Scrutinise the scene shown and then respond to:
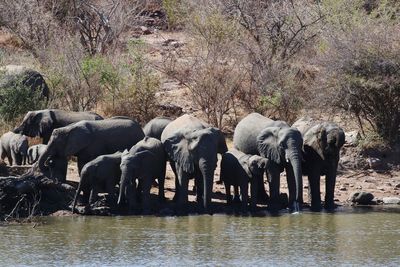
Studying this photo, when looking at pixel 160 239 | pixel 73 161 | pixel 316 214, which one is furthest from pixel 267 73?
pixel 160 239

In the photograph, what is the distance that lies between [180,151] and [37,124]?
12.7 ft

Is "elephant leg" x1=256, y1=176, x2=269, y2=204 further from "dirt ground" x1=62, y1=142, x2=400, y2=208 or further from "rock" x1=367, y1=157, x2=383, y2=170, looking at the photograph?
"rock" x1=367, y1=157, x2=383, y2=170

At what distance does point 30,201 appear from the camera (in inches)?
874

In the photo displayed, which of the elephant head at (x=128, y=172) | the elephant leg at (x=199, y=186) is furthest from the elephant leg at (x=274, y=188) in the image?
the elephant head at (x=128, y=172)

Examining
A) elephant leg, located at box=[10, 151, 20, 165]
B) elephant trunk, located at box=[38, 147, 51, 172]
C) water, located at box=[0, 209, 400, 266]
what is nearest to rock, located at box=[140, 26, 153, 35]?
elephant leg, located at box=[10, 151, 20, 165]

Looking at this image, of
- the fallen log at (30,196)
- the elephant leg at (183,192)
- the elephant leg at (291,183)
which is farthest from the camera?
the elephant leg at (291,183)

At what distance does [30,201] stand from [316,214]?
17.2ft

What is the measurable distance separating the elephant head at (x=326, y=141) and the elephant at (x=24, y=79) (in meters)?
7.99

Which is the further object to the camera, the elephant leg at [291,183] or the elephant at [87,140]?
the elephant at [87,140]

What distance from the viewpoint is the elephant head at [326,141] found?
23812 mm

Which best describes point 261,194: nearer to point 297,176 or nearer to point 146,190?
point 297,176

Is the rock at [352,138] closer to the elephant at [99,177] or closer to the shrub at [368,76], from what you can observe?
the shrub at [368,76]

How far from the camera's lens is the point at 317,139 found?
23906 millimetres

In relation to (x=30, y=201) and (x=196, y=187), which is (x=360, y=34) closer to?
(x=196, y=187)
